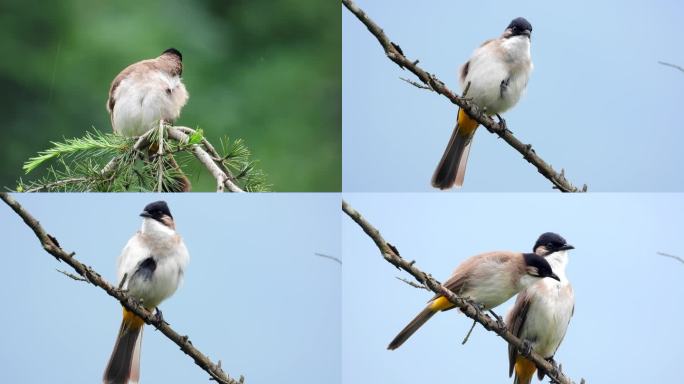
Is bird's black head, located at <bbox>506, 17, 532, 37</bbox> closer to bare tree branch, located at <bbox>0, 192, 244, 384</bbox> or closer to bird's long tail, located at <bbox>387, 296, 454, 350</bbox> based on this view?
bird's long tail, located at <bbox>387, 296, 454, 350</bbox>

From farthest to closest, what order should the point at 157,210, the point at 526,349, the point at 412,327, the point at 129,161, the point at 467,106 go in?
the point at 412,327
the point at 526,349
the point at 157,210
the point at 467,106
the point at 129,161

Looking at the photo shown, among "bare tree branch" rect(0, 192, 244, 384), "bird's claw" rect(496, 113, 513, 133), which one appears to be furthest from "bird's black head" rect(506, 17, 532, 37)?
"bare tree branch" rect(0, 192, 244, 384)

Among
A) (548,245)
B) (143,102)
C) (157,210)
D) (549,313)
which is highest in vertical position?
(143,102)

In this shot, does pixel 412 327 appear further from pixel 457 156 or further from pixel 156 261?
pixel 156 261

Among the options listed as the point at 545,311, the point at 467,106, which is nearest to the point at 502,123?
the point at 467,106

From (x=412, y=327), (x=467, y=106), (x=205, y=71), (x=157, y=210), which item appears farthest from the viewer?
(x=205, y=71)

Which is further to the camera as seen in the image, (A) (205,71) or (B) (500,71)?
(A) (205,71)

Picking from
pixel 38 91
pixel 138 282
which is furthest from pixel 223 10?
pixel 138 282
